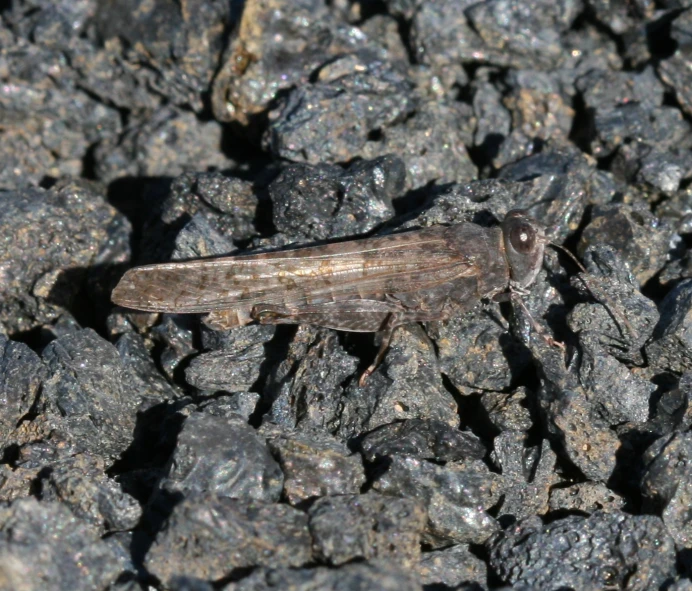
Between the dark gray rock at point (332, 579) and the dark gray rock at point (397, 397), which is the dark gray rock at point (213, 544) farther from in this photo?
the dark gray rock at point (397, 397)

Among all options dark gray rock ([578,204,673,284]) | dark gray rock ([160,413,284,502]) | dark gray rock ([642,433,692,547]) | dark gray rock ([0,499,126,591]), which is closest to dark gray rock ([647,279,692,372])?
dark gray rock ([578,204,673,284])

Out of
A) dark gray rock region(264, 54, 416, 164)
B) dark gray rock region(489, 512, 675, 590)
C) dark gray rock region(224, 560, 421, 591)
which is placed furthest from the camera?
dark gray rock region(264, 54, 416, 164)

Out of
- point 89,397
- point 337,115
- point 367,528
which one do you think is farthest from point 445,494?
point 337,115

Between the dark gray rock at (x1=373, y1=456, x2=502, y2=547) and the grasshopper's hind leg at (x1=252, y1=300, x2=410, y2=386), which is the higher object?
the grasshopper's hind leg at (x1=252, y1=300, x2=410, y2=386)

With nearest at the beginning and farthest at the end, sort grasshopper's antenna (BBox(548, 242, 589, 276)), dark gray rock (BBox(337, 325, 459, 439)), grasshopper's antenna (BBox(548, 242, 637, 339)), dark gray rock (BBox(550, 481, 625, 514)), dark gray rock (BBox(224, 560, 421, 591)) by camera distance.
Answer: dark gray rock (BBox(224, 560, 421, 591)) → dark gray rock (BBox(550, 481, 625, 514)) → dark gray rock (BBox(337, 325, 459, 439)) → grasshopper's antenna (BBox(548, 242, 637, 339)) → grasshopper's antenna (BBox(548, 242, 589, 276))

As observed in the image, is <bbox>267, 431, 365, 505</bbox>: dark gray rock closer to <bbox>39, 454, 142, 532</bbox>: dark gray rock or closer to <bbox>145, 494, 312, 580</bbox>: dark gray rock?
<bbox>145, 494, 312, 580</bbox>: dark gray rock

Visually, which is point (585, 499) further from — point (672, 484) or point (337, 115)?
point (337, 115)

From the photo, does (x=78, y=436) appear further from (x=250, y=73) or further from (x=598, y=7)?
(x=598, y=7)
